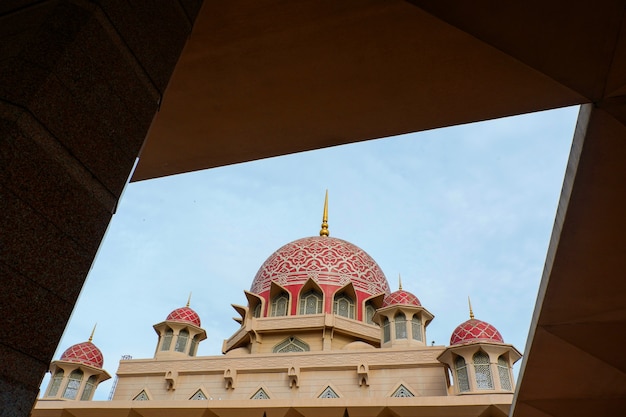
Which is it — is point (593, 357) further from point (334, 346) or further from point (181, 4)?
point (334, 346)

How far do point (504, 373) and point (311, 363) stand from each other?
4.81 metres

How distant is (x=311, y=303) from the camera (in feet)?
52.7

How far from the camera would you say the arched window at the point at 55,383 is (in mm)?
12637

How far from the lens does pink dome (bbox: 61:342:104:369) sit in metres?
13.3

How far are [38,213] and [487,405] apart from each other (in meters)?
10.3

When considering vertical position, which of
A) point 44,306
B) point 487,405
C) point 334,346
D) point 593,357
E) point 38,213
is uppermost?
point 334,346

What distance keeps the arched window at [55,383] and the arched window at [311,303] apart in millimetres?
7268

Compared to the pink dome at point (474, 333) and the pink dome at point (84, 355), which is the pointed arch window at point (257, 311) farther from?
the pink dome at point (474, 333)

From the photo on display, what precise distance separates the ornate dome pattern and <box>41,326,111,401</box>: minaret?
5.81 metres

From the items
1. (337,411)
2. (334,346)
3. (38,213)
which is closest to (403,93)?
(38,213)

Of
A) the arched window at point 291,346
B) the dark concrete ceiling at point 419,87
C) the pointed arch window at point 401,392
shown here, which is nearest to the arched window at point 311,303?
the arched window at point 291,346

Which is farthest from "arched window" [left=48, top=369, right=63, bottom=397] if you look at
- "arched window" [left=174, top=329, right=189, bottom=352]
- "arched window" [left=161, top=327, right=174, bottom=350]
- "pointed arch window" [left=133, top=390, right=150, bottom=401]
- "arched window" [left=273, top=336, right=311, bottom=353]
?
"arched window" [left=273, top=336, right=311, bottom=353]

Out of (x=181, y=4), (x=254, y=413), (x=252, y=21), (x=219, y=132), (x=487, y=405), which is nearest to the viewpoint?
(x=181, y=4)

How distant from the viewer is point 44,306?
43.0 inches
